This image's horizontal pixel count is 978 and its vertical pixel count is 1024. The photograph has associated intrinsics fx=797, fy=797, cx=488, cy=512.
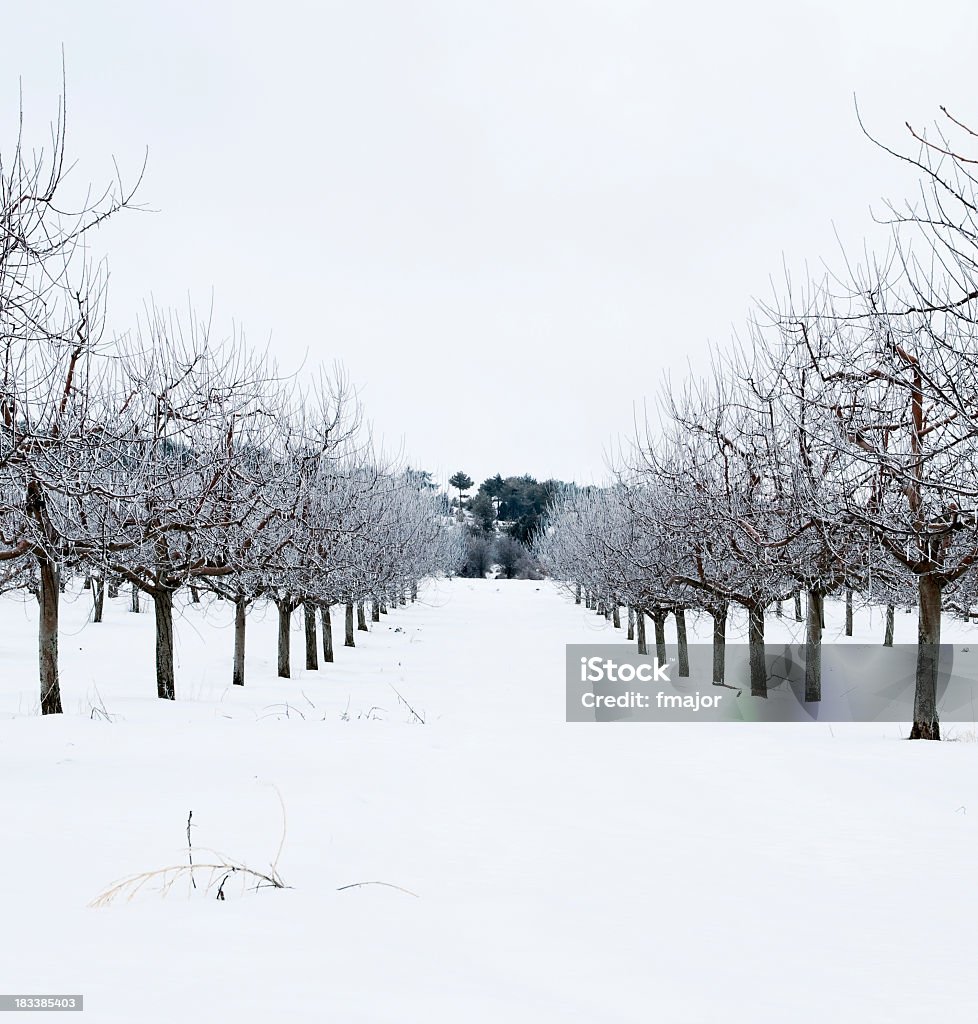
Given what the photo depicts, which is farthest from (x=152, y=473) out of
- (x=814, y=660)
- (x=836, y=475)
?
(x=814, y=660)

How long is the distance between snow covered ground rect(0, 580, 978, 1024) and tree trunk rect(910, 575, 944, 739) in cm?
98

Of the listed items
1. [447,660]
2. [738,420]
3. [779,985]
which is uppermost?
[738,420]

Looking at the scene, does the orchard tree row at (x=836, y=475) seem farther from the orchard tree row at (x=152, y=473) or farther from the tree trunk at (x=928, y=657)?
the orchard tree row at (x=152, y=473)

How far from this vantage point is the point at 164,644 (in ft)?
44.7

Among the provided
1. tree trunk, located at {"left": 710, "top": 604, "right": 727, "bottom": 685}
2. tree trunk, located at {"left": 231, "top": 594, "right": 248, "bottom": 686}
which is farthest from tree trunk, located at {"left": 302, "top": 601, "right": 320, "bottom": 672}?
tree trunk, located at {"left": 710, "top": 604, "right": 727, "bottom": 685}

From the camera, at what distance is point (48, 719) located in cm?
930

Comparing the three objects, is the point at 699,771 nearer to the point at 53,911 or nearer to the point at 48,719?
the point at 53,911

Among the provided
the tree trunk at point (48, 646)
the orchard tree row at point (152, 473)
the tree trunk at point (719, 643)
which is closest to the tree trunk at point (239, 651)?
the orchard tree row at point (152, 473)

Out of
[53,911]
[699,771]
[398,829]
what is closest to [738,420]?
[699,771]

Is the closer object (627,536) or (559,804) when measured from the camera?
(559,804)

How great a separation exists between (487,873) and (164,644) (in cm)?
1061

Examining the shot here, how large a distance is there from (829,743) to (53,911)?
31.3 ft

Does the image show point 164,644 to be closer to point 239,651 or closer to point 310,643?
point 239,651

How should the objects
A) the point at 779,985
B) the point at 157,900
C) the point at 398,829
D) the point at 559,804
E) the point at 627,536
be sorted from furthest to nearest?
the point at 627,536 < the point at 559,804 < the point at 398,829 < the point at 157,900 < the point at 779,985
